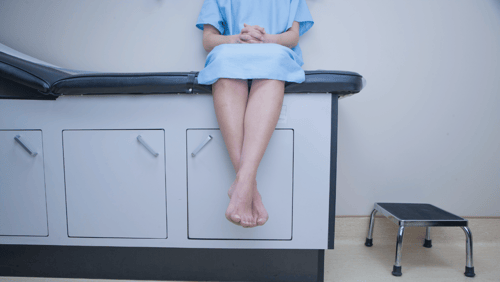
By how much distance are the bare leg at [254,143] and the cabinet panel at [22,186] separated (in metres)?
0.64

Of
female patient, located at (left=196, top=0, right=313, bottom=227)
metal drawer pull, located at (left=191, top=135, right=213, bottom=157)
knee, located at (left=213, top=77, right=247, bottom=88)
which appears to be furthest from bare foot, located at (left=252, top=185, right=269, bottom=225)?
knee, located at (left=213, top=77, right=247, bottom=88)

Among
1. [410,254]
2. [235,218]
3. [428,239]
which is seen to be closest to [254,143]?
[235,218]

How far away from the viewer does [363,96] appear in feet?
3.43

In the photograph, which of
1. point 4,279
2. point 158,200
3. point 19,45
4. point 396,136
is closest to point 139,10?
point 19,45

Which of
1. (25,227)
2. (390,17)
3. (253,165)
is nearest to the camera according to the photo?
(253,165)

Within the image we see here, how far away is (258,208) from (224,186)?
0.43 ft

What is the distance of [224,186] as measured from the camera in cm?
69

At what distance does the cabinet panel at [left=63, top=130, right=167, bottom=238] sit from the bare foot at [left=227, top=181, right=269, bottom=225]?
27 centimetres

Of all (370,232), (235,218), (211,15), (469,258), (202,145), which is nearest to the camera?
(235,218)

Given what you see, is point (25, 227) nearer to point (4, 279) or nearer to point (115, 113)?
point (4, 279)

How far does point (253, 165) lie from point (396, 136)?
32.2 inches

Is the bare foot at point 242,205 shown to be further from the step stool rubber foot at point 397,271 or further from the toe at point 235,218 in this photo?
the step stool rubber foot at point 397,271

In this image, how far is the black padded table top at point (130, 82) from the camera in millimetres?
638

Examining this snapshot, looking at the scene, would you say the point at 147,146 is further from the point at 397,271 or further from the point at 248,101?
the point at 397,271
